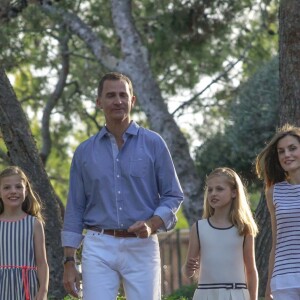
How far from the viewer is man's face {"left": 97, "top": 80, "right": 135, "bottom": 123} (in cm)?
709

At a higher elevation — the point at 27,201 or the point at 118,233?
the point at 27,201

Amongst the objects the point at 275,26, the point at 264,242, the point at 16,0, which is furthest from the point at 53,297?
the point at 275,26

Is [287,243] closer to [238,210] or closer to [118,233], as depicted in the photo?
[238,210]

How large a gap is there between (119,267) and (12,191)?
3.79ft

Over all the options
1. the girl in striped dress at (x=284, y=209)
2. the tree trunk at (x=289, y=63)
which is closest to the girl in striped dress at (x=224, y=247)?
the girl in striped dress at (x=284, y=209)

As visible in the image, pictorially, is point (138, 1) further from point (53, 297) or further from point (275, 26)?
point (53, 297)

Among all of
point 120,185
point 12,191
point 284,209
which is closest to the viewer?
point 120,185

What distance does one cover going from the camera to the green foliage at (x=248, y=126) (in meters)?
18.2

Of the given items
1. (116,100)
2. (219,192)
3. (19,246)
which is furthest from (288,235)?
(19,246)

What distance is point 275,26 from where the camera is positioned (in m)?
21.6

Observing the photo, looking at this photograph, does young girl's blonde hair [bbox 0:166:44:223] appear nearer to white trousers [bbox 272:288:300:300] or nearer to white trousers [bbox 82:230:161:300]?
white trousers [bbox 82:230:161:300]

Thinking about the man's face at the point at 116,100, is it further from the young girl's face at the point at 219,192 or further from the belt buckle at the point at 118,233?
the young girl's face at the point at 219,192

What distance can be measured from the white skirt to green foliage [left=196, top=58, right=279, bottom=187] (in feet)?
34.6

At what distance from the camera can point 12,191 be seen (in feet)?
25.3
